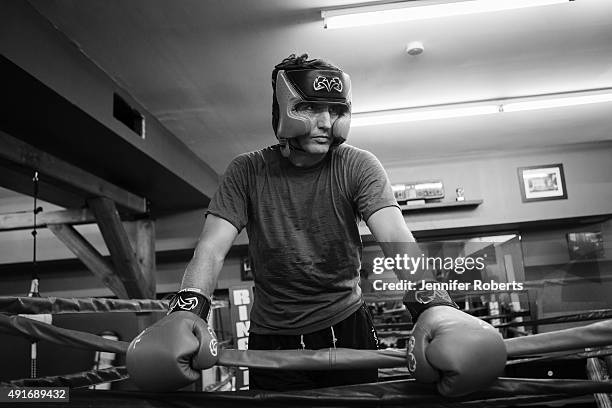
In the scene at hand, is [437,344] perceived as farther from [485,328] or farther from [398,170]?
[398,170]

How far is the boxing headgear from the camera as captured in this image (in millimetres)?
1238

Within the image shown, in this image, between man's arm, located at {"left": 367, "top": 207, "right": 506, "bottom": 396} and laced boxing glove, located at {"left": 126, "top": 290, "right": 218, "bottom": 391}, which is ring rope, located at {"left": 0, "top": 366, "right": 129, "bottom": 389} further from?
man's arm, located at {"left": 367, "top": 207, "right": 506, "bottom": 396}

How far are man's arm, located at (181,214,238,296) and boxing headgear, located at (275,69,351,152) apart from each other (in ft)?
0.86

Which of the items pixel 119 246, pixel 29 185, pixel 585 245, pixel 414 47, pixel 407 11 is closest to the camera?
pixel 407 11

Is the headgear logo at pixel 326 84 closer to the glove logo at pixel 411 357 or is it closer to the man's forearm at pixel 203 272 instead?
the man's forearm at pixel 203 272

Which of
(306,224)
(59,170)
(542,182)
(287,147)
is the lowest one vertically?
(306,224)

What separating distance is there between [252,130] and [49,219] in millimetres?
2062

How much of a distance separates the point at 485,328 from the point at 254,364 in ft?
1.27

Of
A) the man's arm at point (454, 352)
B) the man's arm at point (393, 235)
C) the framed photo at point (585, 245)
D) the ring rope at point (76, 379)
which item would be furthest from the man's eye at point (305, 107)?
the framed photo at point (585, 245)

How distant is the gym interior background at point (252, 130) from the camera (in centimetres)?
311

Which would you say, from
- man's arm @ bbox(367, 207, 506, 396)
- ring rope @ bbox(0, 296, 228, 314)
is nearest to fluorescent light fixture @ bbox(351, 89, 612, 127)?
ring rope @ bbox(0, 296, 228, 314)

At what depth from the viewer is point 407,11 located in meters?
3.16

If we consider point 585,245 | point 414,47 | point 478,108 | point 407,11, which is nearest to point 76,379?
point 407,11

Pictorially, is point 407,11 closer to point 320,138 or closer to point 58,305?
point 320,138
